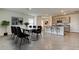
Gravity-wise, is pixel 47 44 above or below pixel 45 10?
below

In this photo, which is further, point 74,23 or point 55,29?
point 55,29

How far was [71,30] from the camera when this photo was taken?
3492 millimetres

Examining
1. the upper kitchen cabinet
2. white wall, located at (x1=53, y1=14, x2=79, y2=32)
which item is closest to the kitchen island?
the upper kitchen cabinet

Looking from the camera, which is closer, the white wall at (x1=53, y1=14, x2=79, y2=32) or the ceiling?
the ceiling

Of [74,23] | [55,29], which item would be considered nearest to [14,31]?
[55,29]

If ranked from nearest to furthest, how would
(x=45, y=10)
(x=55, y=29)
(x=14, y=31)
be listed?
(x=45, y=10) → (x=14, y=31) → (x=55, y=29)

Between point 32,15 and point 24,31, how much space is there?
60cm

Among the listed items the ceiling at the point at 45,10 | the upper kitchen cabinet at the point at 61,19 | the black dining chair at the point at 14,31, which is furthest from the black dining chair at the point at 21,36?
Result: the upper kitchen cabinet at the point at 61,19

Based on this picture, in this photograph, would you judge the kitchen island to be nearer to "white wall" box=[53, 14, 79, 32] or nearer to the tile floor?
the tile floor

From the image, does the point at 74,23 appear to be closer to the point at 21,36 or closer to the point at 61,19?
the point at 61,19

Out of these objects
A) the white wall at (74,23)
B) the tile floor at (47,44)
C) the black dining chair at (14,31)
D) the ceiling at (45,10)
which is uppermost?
the ceiling at (45,10)

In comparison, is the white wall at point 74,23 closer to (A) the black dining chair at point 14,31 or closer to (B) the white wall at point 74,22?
(B) the white wall at point 74,22
